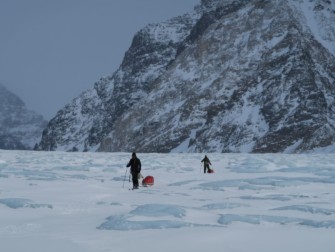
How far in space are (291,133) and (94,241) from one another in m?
130

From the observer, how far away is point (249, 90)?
505 ft

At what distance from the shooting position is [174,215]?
361 inches

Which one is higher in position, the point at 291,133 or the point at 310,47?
the point at 310,47

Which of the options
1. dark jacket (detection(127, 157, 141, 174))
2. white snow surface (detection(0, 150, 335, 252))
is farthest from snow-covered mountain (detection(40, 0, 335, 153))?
white snow surface (detection(0, 150, 335, 252))

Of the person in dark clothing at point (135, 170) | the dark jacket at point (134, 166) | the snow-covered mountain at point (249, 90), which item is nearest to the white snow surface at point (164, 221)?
the person in dark clothing at point (135, 170)

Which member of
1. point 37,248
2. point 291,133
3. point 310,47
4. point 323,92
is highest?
point 310,47

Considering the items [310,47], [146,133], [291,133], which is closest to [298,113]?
[291,133]

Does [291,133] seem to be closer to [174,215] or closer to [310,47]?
[310,47]

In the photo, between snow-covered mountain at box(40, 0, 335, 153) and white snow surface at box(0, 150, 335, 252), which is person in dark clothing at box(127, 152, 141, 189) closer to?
white snow surface at box(0, 150, 335, 252)

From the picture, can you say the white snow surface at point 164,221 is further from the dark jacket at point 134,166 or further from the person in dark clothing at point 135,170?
the dark jacket at point 134,166

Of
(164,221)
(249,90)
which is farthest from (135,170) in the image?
(249,90)

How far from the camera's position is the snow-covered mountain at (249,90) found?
13625 centimetres

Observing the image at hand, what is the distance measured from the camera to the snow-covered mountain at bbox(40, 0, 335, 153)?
136250 mm

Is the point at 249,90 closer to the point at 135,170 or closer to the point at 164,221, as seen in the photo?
the point at 135,170
